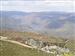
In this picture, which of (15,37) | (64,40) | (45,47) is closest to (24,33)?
(15,37)

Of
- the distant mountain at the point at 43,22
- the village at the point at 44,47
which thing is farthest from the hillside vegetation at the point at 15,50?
the distant mountain at the point at 43,22

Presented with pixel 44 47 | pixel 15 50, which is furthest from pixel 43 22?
pixel 15 50

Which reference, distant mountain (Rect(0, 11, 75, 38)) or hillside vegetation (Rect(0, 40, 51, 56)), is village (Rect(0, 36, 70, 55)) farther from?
distant mountain (Rect(0, 11, 75, 38))

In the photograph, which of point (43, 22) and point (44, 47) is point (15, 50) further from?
point (43, 22)

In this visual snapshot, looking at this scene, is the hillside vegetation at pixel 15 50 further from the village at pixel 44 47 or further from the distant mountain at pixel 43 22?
the distant mountain at pixel 43 22

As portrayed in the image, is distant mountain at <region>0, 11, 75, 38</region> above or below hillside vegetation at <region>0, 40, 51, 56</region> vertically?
above

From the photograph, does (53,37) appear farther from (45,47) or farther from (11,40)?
(11,40)

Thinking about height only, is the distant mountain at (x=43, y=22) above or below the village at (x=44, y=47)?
above

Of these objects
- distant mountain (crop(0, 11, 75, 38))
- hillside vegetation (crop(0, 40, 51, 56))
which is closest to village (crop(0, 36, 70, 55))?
hillside vegetation (crop(0, 40, 51, 56))
